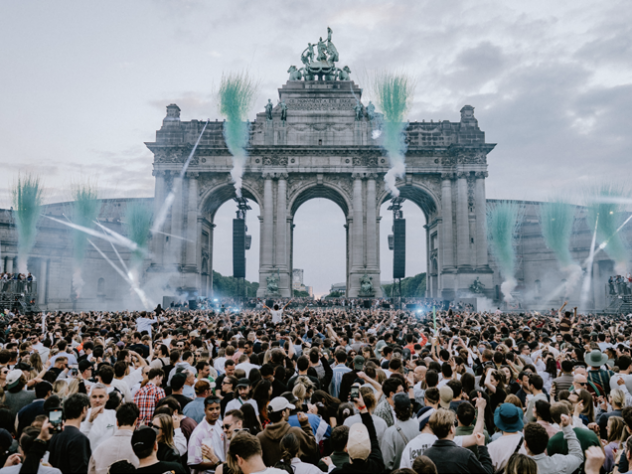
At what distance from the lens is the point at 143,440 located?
487 cm

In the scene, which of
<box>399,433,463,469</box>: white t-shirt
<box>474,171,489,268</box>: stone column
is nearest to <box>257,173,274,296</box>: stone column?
<box>474,171,489,268</box>: stone column

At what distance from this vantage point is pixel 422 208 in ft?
211

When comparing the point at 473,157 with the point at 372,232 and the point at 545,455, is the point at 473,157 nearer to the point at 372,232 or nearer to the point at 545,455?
the point at 372,232

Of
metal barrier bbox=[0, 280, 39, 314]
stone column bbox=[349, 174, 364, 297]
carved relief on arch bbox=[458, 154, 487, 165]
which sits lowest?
metal barrier bbox=[0, 280, 39, 314]

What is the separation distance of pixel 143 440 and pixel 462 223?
53.7 meters

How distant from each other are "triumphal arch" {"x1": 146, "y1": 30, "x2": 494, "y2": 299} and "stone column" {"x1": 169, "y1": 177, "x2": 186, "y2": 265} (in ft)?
0.37

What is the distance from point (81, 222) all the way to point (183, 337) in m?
58.1

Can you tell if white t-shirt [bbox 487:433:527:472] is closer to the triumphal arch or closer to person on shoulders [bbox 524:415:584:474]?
person on shoulders [bbox 524:415:584:474]

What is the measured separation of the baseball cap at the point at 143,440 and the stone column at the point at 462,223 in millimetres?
52724

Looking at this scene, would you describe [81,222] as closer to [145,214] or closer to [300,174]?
[145,214]

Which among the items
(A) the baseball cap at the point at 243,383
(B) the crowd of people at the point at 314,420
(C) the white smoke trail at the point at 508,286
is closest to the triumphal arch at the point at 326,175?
(C) the white smoke trail at the point at 508,286

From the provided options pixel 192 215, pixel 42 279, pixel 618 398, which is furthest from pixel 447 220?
pixel 618 398

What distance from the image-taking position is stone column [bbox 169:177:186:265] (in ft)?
178

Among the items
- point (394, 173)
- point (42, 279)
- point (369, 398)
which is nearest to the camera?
point (369, 398)
